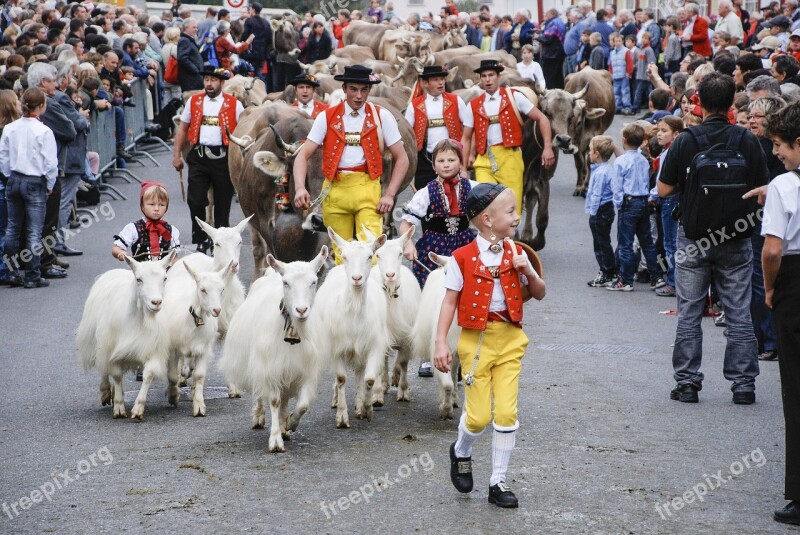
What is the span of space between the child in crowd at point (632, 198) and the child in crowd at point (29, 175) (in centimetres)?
652

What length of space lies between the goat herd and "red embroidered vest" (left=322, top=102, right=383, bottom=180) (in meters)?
1.08

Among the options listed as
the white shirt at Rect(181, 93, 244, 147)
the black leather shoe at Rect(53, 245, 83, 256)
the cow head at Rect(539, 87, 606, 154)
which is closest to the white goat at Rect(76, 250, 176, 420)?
the white shirt at Rect(181, 93, 244, 147)

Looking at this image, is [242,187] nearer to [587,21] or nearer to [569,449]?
[569,449]

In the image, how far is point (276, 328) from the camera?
320 inches

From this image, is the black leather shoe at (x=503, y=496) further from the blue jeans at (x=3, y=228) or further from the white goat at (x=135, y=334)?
the blue jeans at (x=3, y=228)

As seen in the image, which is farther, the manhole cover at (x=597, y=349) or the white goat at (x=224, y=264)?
the manhole cover at (x=597, y=349)

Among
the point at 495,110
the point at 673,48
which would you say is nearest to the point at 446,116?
the point at 495,110

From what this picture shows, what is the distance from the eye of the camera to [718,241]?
29.1 ft

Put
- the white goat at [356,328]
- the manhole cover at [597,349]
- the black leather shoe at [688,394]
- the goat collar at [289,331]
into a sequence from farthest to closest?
the manhole cover at [597,349]
the black leather shoe at [688,394]
the white goat at [356,328]
the goat collar at [289,331]

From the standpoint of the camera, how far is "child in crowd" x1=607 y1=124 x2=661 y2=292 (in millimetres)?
13891

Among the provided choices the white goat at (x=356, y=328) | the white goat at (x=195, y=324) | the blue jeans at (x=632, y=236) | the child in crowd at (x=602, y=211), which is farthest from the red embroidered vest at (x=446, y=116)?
the white goat at (x=356, y=328)

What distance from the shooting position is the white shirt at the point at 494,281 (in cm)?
677

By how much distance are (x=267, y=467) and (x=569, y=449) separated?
75.8 inches

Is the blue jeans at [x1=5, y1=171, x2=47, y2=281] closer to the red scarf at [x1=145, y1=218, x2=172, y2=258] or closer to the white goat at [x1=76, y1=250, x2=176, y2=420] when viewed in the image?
the red scarf at [x1=145, y1=218, x2=172, y2=258]
